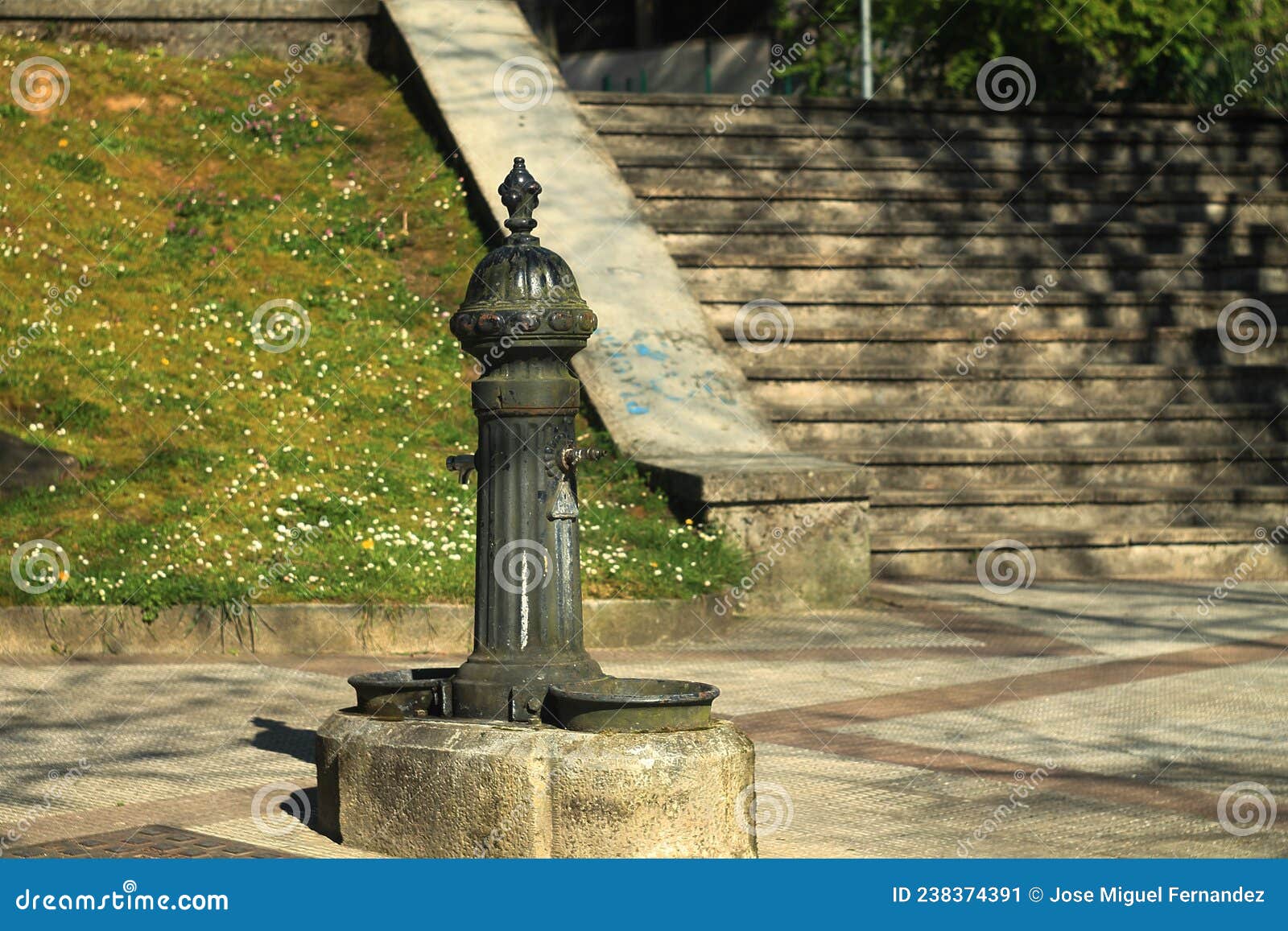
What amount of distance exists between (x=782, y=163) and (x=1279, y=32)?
27.8 feet

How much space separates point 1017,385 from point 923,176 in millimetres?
3362

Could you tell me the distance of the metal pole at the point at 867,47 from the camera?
23.5 metres

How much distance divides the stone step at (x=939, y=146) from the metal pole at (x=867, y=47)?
6.62 m

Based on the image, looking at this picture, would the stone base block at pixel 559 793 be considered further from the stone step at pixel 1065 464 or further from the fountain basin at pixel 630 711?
the stone step at pixel 1065 464

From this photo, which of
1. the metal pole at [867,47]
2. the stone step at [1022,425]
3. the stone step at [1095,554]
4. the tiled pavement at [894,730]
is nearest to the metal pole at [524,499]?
the tiled pavement at [894,730]

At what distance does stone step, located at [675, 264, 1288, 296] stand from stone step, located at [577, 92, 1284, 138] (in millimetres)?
2449

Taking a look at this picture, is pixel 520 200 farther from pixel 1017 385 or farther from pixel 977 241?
pixel 977 241

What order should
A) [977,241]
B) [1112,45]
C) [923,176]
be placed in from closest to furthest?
1. [977,241]
2. [923,176]
3. [1112,45]

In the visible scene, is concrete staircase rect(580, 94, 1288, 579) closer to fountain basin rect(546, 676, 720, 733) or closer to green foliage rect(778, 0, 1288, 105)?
green foliage rect(778, 0, 1288, 105)

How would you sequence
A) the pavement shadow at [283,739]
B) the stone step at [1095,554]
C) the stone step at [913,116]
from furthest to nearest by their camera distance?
the stone step at [913,116]
the stone step at [1095,554]
the pavement shadow at [283,739]

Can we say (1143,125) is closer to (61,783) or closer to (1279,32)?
(1279,32)

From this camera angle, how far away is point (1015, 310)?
14.2 m

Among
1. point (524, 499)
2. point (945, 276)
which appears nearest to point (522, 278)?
point (524, 499)

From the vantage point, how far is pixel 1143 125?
17.7 meters
